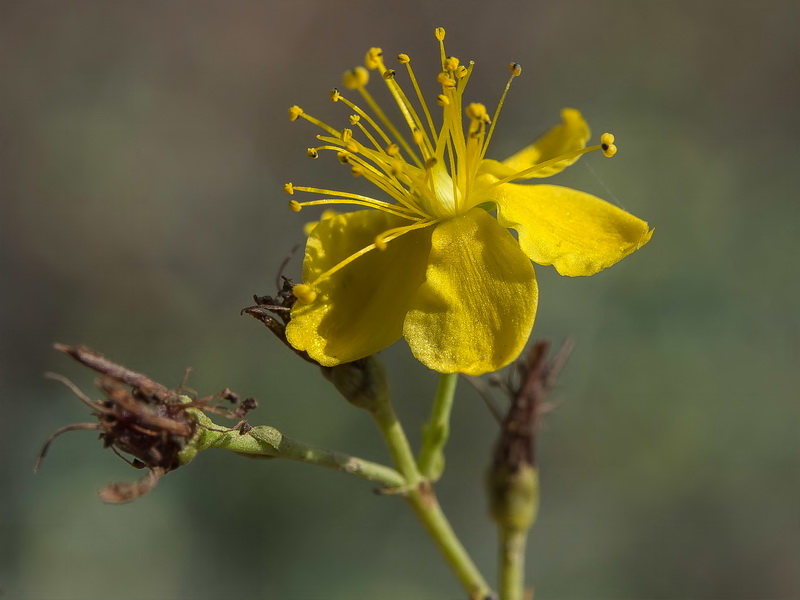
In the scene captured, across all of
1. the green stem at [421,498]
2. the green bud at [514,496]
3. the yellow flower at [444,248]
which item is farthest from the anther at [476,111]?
the green bud at [514,496]

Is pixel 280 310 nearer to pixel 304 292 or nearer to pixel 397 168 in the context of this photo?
pixel 304 292

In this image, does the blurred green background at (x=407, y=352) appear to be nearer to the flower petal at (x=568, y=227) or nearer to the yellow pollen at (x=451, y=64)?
the flower petal at (x=568, y=227)

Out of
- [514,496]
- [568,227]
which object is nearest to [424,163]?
[568,227]

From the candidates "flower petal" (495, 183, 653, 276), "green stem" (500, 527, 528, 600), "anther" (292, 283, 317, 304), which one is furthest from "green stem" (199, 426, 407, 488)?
"flower petal" (495, 183, 653, 276)

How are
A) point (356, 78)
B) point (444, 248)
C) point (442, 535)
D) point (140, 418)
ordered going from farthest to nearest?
point (442, 535) → point (444, 248) → point (356, 78) → point (140, 418)

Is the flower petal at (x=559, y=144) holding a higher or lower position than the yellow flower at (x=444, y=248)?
higher

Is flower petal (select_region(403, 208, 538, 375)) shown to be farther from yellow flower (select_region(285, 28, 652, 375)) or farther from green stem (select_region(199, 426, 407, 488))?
green stem (select_region(199, 426, 407, 488))
